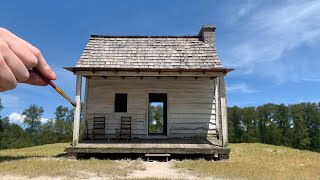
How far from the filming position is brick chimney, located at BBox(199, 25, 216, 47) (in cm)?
1554

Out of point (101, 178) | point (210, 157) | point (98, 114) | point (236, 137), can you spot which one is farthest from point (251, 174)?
point (236, 137)

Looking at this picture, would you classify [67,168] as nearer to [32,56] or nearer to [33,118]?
[32,56]

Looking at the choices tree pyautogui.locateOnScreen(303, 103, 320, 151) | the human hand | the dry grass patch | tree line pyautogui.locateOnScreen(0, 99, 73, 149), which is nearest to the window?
the dry grass patch

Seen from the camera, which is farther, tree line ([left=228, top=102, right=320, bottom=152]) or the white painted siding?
tree line ([left=228, top=102, right=320, bottom=152])

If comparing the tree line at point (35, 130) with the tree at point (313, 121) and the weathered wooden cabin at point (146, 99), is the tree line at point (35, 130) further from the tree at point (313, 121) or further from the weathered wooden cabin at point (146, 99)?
the tree at point (313, 121)

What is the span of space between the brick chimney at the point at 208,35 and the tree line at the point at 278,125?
154ft

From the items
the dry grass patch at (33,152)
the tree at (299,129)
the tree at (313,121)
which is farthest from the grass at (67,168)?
the tree at (313,121)

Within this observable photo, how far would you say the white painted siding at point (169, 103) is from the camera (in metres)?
14.5

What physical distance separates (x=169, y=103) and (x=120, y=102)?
2280 millimetres

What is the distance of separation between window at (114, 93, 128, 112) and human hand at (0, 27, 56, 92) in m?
12.9

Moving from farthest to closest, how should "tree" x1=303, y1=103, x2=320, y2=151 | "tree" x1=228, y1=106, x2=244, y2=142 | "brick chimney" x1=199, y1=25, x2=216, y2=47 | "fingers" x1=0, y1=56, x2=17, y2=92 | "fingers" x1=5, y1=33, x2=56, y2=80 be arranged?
1. "tree" x1=228, y1=106, x2=244, y2=142
2. "tree" x1=303, y1=103, x2=320, y2=151
3. "brick chimney" x1=199, y1=25, x2=216, y2=47
4. "fingers" x1=5, y1=33, x2=56, y2=80
5. "fingers" x1=0, y1=56, x2=17, y2=92

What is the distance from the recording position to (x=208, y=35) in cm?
1562

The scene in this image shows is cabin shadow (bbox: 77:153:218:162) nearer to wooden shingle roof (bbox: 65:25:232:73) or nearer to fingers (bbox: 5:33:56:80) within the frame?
wooden shingle roof (bbox: 65:25:232:73)

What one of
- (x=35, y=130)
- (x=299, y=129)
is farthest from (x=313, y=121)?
(x=35, y=130)
